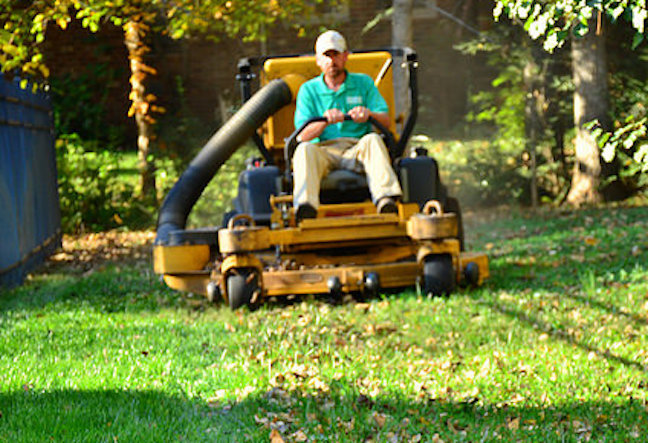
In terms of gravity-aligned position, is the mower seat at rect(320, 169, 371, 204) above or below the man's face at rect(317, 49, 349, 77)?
below

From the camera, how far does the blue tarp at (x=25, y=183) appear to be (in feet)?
31.6

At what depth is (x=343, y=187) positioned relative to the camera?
8.12m

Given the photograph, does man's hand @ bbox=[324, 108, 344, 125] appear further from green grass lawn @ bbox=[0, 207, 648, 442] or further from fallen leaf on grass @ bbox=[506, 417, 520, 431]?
fallen leaf on grass @ bbox=[506, 417, 520, 431]

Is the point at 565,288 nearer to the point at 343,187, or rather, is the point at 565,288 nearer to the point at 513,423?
the point at 343,187

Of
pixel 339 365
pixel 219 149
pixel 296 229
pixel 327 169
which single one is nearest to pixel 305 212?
pixel 296 229

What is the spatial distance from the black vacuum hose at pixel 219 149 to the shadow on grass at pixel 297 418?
382cm

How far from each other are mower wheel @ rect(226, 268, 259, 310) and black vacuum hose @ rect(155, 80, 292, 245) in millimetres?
1052

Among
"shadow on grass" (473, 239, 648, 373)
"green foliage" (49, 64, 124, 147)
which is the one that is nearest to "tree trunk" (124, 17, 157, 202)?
"green foliage" (49, 64, 124, 147)

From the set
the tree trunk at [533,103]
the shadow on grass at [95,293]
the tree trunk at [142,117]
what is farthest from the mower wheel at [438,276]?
the tree trunk at [142,117]

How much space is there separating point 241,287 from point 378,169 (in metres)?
1.28

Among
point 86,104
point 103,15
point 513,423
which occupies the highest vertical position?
point 103,15

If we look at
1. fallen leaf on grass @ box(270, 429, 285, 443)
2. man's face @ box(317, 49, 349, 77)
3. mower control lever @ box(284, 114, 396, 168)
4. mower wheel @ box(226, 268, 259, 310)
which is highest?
man's face @ box(317, 49, 349, 77)

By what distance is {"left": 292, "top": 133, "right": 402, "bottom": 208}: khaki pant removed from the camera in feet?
Result: 25.4

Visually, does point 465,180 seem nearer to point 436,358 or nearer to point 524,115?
point 524,115
